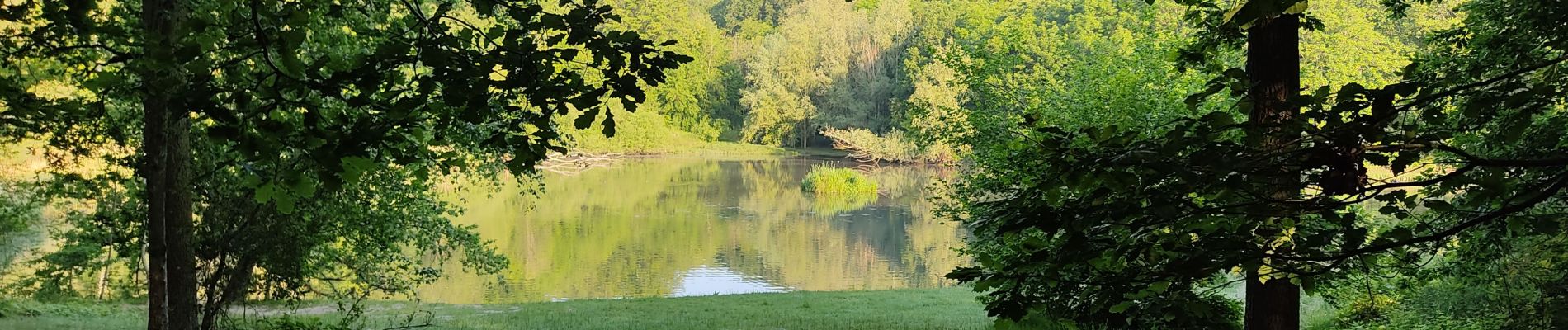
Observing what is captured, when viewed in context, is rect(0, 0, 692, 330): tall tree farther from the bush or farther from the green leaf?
the bush

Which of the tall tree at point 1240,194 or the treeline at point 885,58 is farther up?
the treeline at point 885,58

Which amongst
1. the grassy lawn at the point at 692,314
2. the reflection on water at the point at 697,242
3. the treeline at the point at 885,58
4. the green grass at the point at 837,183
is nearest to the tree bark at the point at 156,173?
the grassy lawn at the point at 692,314

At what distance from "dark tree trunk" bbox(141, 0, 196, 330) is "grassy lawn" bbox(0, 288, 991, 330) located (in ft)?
12.8

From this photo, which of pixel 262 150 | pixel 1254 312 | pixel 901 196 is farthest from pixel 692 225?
pixel 262 150

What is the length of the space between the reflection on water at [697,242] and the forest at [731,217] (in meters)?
0.16

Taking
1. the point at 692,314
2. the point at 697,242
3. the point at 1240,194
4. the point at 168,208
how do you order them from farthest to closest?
the point at 697,242, the point at 692,314, the point at 168,208, the point at 1240,194

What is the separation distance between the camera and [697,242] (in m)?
22.6

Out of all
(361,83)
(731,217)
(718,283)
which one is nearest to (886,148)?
(731,217)

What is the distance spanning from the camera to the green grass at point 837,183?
33.4 m

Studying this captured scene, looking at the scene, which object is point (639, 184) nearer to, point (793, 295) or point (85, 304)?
point (793, 295)

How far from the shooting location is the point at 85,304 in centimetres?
1144

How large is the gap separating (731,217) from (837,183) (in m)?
7.36

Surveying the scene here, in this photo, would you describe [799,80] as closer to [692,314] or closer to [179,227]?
[692,314]

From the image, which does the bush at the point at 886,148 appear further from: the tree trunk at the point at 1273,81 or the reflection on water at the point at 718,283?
the tree trunk at the point at 1273,81
